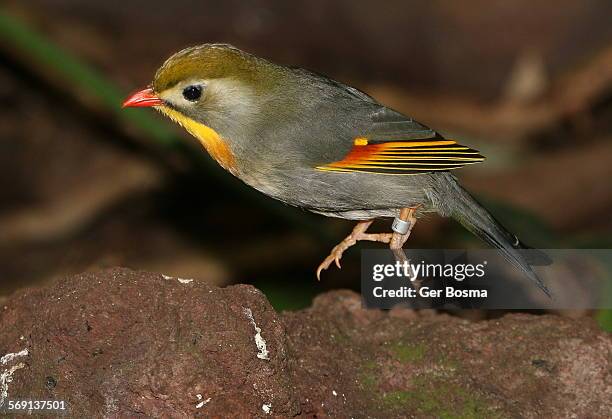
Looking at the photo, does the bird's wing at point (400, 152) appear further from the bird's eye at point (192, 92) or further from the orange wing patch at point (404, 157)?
the bird's eye at point (192, 92)

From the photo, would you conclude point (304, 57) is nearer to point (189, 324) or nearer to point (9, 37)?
point (9, 37)

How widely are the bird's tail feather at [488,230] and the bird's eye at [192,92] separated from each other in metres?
1.48

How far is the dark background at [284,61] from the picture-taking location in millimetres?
8438

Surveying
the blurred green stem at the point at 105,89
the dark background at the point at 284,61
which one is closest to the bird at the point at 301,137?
the blurred green stem at the point at 105,89

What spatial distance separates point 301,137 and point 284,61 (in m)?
4.98

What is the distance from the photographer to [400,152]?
484 cm

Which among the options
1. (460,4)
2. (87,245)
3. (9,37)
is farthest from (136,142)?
(460,4)

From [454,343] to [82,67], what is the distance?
383 cm

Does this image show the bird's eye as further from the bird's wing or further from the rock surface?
the rock surface

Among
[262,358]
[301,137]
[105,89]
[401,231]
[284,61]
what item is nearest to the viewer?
[262,358]

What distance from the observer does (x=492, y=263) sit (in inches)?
236

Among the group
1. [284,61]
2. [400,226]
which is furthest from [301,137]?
[284,61]

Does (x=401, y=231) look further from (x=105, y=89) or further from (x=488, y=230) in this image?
(x=105, y=89)

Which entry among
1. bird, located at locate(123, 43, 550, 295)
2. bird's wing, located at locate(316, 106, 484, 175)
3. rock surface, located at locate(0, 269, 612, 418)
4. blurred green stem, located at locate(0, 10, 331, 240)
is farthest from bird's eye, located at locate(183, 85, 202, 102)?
blurred green stem, located at locate(0, 10, 331, 240)
